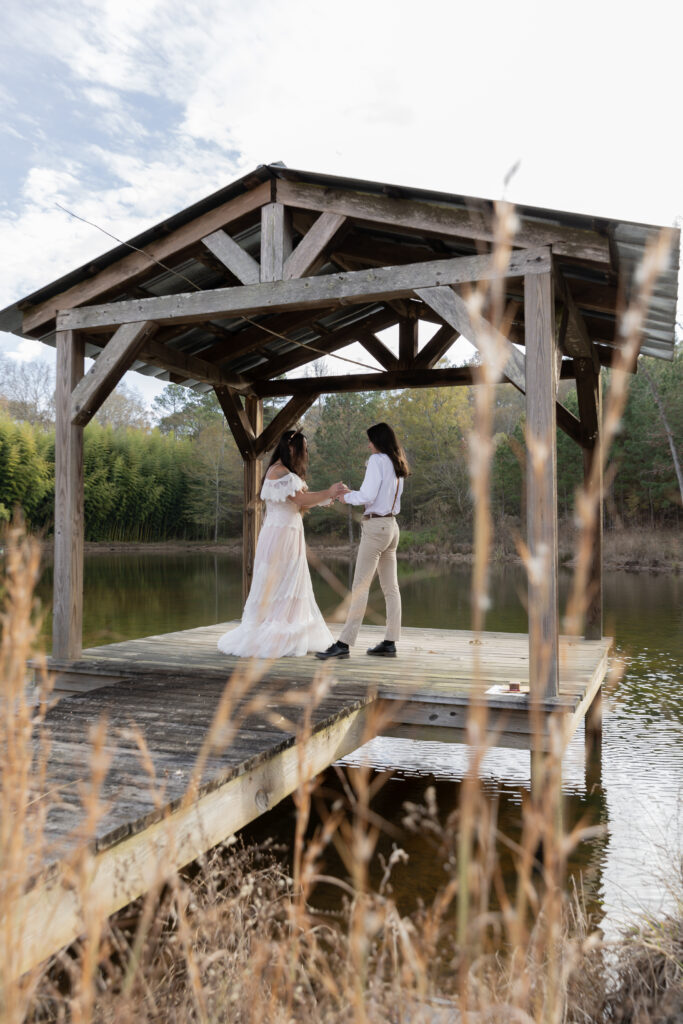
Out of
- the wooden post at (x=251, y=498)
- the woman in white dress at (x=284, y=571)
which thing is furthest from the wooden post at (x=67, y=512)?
the wooden post at (x=251, y=498)

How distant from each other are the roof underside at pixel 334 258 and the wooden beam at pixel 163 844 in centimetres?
220

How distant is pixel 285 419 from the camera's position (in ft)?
23.5

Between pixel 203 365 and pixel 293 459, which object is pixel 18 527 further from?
pixel 203 365

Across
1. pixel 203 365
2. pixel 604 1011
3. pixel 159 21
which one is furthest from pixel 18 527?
pixel 159 21

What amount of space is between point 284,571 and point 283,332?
2261 millimetres

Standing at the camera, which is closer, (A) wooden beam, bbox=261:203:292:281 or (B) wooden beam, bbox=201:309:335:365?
(A) wooden beam, bbox=261:203:292:281

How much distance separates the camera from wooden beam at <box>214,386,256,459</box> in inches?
276

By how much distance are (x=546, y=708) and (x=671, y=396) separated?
21.0 metres

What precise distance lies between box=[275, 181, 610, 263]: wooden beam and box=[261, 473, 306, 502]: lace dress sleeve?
1.74m

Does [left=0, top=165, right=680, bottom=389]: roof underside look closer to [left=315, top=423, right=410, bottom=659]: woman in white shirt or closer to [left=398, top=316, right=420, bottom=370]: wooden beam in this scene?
[left=398, top=316, right=420, bottom=370]: wooden beam

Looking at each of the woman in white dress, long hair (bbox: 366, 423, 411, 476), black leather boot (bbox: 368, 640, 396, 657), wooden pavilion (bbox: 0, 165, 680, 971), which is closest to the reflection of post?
wooden pavilion (bbox: 0, 165, 680, 971)

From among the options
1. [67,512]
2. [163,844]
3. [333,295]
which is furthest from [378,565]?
[163,844]

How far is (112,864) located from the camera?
7.07 feet

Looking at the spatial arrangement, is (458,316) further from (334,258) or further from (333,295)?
(334,258)
